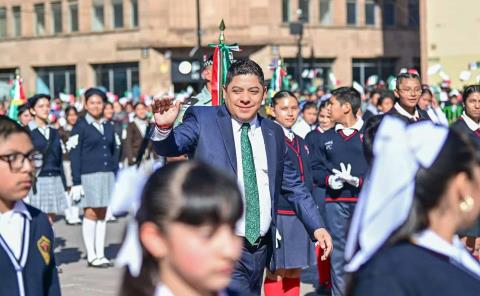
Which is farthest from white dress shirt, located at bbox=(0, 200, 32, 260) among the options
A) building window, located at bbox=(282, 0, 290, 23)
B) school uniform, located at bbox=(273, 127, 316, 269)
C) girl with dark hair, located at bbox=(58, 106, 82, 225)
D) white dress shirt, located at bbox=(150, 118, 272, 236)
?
building window, located at bbox=(282, 0, 290, 23)

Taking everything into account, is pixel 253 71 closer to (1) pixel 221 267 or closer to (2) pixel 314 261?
(2) pixel 314 261

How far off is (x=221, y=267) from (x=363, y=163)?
679 cm

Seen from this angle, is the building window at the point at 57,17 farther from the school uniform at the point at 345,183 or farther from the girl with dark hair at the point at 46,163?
the school uniform at the point at 345,183

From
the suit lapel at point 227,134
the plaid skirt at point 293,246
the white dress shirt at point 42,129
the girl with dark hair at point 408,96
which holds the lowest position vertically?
the plaid skirt at point 293,246

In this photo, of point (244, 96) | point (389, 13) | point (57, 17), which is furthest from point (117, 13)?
point (244, 96)

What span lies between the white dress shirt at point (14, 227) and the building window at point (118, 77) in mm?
41838

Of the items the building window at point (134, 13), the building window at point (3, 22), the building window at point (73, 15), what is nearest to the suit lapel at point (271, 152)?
the building window at point (134, 13)

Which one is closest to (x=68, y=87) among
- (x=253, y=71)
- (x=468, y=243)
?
(x=468, y=243)

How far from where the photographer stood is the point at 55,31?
165ft

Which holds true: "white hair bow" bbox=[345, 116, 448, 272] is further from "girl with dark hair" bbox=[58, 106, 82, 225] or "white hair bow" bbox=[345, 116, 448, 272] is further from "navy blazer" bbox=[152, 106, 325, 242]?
"girl with dark hair" bbox=[58, 106, 82, 225]

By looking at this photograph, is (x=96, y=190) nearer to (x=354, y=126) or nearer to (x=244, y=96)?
(x=354, y=126)

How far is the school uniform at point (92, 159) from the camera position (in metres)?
12.2

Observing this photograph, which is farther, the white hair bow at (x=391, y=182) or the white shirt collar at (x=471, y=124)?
the white shirt collar at (x=471, y=124)

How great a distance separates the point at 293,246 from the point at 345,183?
0.98 metres
